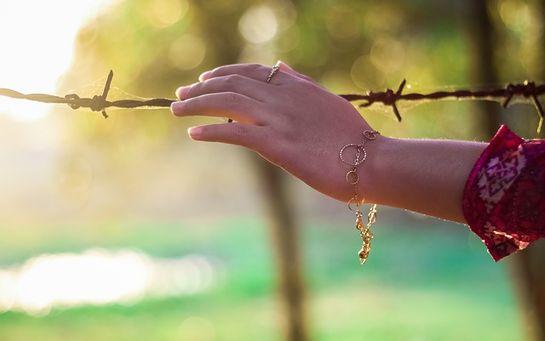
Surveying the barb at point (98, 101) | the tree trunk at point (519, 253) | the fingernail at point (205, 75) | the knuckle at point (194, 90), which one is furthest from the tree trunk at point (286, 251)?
the knuckle at point (194, 90)

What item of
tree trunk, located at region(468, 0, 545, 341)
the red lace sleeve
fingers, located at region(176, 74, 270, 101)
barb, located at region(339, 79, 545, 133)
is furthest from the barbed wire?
tree trunk, located at region(468, 0, 545, 341)

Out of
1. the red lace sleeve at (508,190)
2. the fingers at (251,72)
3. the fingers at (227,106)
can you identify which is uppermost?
the fingers at (251,72)

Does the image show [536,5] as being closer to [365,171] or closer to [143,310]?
[365,171]

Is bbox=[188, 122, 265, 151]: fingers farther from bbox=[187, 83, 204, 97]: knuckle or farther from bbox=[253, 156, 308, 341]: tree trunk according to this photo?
bbox=[253, 156, 308, 341]: tree trunk

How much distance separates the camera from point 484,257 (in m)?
30.0

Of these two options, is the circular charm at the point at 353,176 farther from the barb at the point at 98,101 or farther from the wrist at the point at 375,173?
the barb at the point at 98,101

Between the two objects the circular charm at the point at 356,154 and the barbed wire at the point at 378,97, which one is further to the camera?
the barbed wire at the point at 378,97

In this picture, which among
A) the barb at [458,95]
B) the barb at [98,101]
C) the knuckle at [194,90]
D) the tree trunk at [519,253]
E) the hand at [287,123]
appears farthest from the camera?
the tree trunk at [519,253]

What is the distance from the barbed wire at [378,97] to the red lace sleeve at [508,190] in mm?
551

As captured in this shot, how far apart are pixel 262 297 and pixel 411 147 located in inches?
978

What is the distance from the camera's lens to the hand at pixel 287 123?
166 centimetres

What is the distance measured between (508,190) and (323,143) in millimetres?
383

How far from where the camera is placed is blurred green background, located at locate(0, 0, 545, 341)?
9219 millimetres

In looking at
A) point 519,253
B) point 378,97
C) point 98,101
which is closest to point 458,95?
point 378,97
